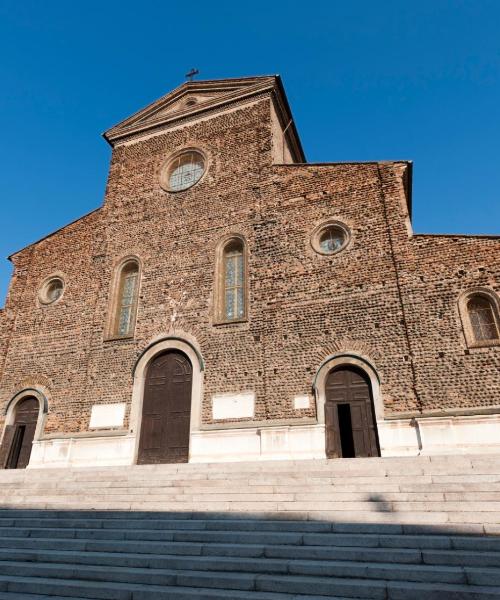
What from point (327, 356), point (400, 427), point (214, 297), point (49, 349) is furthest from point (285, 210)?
point (49, 349)

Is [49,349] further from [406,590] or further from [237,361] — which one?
[406,590]

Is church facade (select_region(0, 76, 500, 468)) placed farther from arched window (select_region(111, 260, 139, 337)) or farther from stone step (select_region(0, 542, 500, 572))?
stone step (select_region(0, 542, 500, 572))

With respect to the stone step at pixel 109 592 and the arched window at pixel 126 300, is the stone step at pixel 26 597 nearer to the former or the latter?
the stone step at pixel 109 592

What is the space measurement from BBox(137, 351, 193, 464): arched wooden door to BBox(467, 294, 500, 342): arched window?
7541 mm

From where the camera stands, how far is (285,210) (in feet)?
46.3

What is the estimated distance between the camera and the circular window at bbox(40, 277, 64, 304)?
16.3m

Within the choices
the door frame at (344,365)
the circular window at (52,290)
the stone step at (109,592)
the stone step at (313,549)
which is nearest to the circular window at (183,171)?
the circular window at (52,290)

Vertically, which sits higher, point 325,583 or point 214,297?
point 214,297

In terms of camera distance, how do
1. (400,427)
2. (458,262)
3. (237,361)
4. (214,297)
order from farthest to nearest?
(214,297) < (237,361) < (458,262) < (400,427)

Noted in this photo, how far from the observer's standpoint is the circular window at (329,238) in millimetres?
13119

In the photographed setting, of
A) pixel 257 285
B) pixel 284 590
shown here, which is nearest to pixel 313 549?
pixel 284 590

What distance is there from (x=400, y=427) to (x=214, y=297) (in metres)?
6.37

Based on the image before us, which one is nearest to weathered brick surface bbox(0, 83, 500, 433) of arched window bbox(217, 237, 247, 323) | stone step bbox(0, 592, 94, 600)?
arched window bbox(217, 237, 247, 323)

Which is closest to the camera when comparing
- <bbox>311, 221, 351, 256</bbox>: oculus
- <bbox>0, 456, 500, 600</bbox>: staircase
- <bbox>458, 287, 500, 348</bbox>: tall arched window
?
<bbox>0, 456, 500, 600</bbox>: staircase
